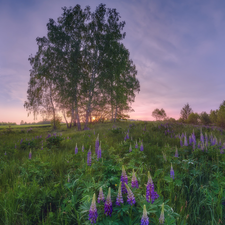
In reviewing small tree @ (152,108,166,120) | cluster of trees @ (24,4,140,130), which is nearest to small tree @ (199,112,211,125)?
small tree @ (152,108,166,120)

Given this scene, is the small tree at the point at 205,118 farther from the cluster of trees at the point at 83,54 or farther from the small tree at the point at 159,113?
the cluster of trees at the point at 83,54

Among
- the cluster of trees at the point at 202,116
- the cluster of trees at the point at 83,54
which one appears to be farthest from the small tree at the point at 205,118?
the cluster of trees at the point at 83,54

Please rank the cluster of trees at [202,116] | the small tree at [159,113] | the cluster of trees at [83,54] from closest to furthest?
the cluster of trees at [83,54] < the cluster of trees at [202,116] < the small tree at [159,113]

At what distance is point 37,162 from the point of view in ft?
10.7

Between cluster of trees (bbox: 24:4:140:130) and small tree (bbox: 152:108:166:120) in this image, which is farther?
small tree (bbox: 152:108:166:120)

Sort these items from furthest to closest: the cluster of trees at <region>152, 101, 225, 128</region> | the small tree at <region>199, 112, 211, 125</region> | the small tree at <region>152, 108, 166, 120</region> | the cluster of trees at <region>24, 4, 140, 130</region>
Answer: the small tree at <region>152, 108, 166, 120</region>, the small tree at <region>199, 112, 211, 125</region>, the cluster of trees at <region>152, 101, 225, 128</region>, the cluster of trees at <region>24, 4, 140, 130</region>

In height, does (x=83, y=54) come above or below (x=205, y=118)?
above

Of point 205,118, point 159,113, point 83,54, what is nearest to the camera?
point 83,54

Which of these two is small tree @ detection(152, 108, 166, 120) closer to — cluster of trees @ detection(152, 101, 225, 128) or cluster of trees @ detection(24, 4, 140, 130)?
cluster of trees @ detection(152, 101, 225, 128)

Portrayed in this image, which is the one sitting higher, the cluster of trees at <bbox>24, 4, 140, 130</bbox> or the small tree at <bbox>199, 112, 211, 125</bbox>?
the cluster of trees at <bbox>24, 4, 140, 130</bbox>

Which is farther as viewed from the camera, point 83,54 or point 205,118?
point 205,118

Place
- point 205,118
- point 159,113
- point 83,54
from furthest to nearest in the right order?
point 159,113, point 205,118, point 83,54

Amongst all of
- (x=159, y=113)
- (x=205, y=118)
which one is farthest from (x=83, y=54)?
(x=159, y=113)

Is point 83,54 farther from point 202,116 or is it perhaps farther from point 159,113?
point 159,113
